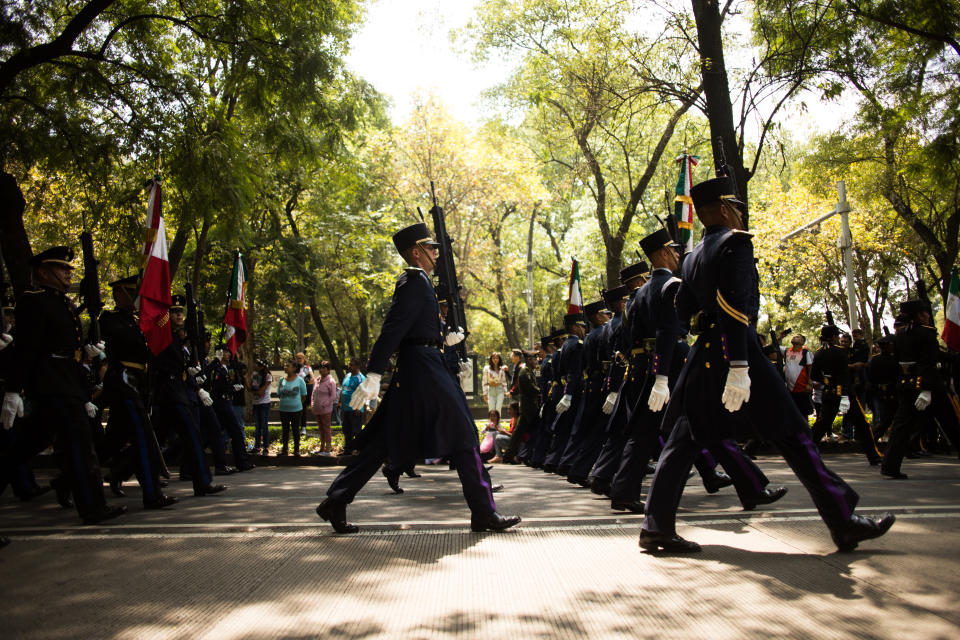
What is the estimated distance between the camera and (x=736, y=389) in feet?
14.2

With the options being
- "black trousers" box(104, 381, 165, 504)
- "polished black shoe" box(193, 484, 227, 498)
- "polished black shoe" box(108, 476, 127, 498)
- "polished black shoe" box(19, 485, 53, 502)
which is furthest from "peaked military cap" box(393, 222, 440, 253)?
"polished black shoe" box(19, 485, 53, 502)

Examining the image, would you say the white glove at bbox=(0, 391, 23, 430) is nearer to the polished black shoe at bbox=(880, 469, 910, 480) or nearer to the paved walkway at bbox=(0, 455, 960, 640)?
the paved walkway at bbox=(0, 455, 960, 640)

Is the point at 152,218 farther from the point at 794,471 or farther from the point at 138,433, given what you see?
the point at 794,471

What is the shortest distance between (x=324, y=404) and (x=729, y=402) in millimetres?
11908

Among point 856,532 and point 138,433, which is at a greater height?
point 138,433

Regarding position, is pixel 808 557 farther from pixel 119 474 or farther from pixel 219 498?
pixel 119 474

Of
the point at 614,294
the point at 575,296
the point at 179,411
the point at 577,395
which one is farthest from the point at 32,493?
the point at 575,296

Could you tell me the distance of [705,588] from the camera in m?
3.74

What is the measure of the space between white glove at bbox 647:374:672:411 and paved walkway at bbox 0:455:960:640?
0.88 m

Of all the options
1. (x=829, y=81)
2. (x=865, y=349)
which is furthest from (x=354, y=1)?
(x=865, y=349)

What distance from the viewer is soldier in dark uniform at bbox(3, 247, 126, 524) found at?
6129mm

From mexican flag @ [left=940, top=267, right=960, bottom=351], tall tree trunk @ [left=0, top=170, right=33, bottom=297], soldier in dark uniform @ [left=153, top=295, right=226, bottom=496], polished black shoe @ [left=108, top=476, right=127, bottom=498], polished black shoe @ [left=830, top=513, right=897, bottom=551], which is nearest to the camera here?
polished black shoe @ [left=830, top=513, right=897, bottom=551]

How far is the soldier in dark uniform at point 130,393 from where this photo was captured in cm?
720

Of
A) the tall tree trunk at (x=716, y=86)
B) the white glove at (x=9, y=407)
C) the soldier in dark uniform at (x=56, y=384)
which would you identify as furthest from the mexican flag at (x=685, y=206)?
the white glove at (x=9, y=407)
